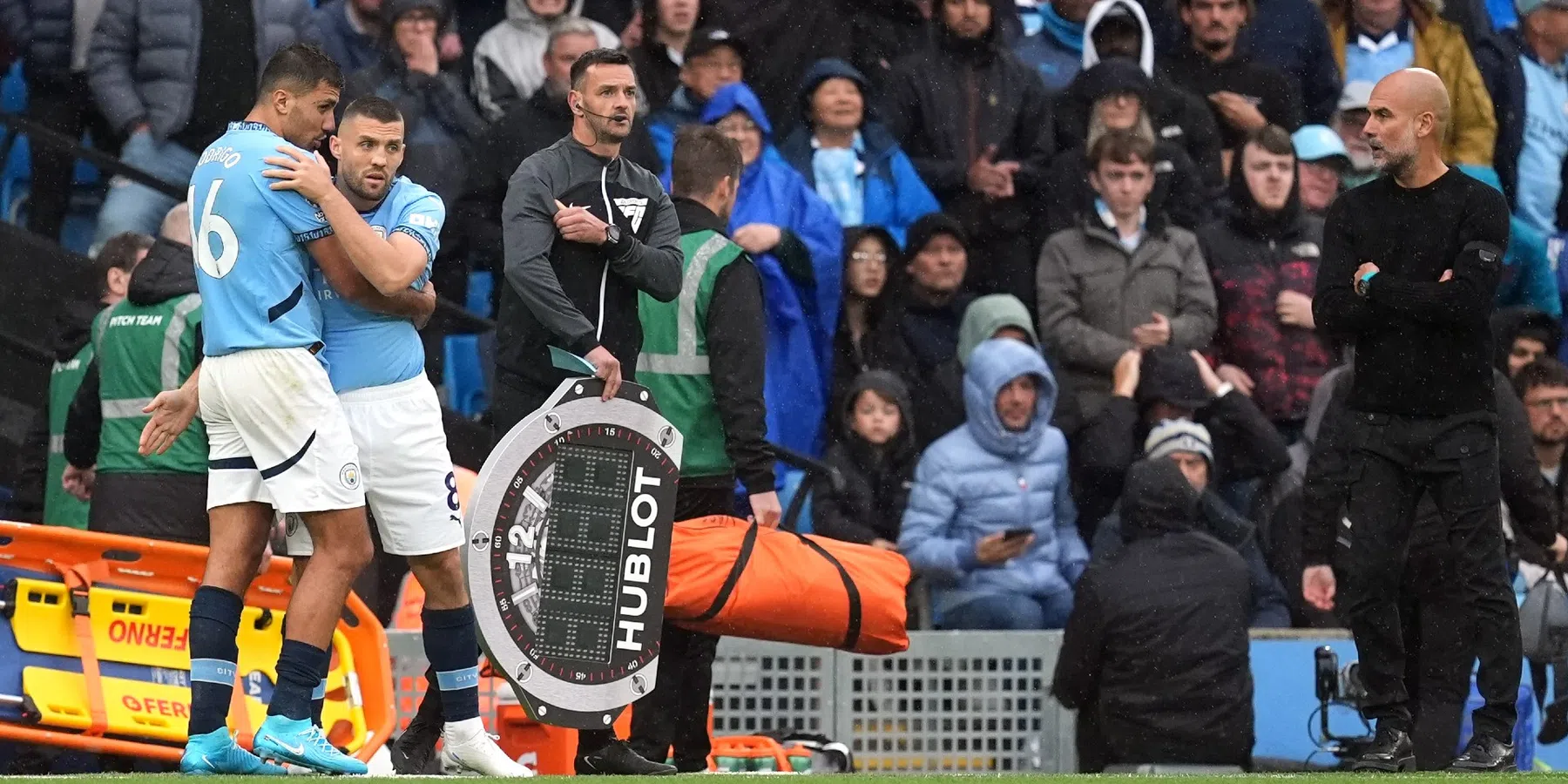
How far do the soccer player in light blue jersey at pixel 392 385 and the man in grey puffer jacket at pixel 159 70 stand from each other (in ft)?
16.6

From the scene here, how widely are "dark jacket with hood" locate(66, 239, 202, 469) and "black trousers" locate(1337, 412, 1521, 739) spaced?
4422 millimetres

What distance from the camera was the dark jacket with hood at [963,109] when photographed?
12211 mm

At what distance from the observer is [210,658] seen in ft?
22.0

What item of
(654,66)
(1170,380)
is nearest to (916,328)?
(1170,380)

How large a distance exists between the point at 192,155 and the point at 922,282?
364cm

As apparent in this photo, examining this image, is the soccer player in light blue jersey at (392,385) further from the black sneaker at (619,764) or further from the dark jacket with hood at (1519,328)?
the dark jacket with hood at (1519,328)

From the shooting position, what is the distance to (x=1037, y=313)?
11.9 m

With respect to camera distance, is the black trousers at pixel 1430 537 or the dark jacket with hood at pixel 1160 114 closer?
the black trousers at pixel 1430 537

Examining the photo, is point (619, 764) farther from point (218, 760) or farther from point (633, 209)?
point (633, 209)

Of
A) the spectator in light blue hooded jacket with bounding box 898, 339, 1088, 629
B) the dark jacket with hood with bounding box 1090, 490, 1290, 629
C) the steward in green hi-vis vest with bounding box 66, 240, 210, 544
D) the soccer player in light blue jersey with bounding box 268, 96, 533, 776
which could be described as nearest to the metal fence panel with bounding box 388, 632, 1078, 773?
the spectator in light blue hooded jacket with bounding box 898, 339, 1088, 629

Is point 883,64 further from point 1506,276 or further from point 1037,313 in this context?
point 1506,276

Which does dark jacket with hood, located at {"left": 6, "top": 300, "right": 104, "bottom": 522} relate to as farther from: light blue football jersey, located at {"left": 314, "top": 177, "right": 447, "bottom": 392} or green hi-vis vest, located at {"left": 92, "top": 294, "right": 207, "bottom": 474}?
light blue football jersey, located at {"left": 314, "top": 177, "right": 447, "bottom": 392}

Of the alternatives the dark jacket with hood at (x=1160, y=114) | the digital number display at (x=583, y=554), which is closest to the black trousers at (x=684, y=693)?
the digital number display at (x=583, y=554)

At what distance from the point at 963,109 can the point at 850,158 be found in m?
0.66
